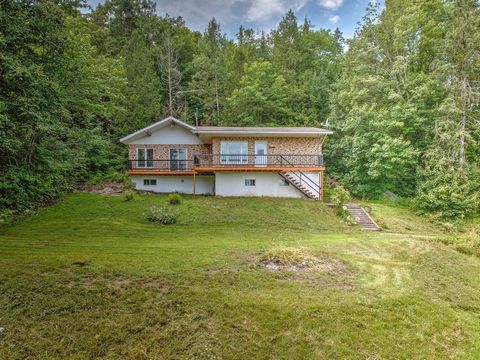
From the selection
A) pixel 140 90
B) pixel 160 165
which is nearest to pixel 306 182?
pixel 160 165

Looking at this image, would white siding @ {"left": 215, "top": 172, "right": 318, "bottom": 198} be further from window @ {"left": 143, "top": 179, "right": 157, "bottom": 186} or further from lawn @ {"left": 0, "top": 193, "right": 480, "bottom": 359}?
lawn @ {"left": 0, "top": 193, "right": 480, "bottom": 359}

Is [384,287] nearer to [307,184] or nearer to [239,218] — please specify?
[239,218]

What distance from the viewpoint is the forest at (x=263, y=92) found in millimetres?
9289

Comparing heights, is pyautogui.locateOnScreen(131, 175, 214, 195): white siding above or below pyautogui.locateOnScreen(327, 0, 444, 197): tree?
below

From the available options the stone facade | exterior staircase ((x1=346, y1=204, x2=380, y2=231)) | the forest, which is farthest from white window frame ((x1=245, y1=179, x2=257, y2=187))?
the forest

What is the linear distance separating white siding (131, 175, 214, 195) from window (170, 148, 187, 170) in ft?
2.53

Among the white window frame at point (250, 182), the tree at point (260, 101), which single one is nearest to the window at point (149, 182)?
the white window frame at point (250, 182)

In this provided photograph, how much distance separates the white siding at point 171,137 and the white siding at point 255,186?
13.9 ft

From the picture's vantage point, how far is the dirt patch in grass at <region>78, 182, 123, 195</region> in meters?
21.8

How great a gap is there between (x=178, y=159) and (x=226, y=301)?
18.0 m

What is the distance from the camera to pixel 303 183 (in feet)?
71.1

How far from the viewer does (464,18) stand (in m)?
20.7

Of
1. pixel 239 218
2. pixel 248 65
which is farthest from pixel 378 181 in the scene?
pixel 248 65

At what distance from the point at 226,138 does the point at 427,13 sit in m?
20.8
